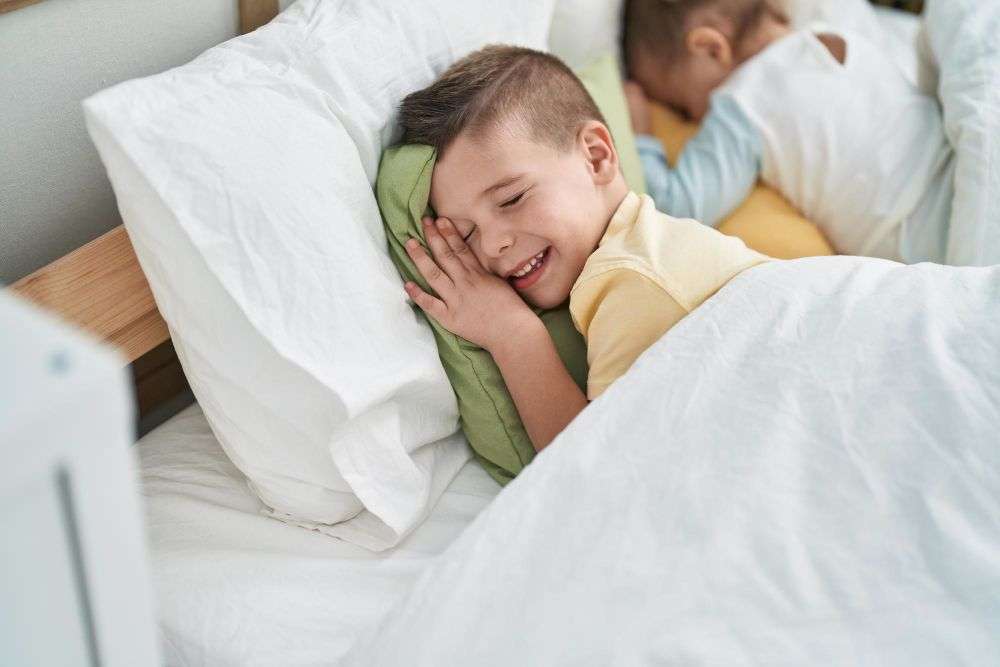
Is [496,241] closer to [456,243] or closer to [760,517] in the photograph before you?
[456,243]

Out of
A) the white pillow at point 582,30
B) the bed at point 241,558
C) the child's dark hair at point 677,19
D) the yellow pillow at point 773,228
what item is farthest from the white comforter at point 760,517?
the child's dark hair at point 677,19

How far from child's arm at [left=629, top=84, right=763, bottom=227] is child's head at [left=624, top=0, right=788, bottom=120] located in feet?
0.59

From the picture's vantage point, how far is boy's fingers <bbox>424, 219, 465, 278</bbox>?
3.48 feet

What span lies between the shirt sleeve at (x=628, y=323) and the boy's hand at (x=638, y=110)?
737mm

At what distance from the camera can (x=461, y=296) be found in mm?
1046

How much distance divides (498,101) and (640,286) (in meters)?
0.29

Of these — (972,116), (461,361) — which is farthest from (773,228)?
(461,361)

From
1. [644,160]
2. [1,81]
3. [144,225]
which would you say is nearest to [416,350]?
[144,225]

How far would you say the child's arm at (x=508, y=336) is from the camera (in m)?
1.03

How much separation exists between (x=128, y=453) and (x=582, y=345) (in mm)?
708

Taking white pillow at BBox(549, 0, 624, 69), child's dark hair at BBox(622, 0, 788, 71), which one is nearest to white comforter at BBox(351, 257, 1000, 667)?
white pillow at BBox(549, 0, 624, 69)

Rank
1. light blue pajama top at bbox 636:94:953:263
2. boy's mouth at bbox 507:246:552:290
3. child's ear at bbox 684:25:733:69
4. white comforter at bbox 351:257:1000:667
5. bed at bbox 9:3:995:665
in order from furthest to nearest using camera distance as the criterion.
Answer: child's ear at bbox 684:25:733:69
light blue pajama top at bbox 636:94:953:263
boy's mouth at bbox 507:246:552:290
bed at bbox 9:3:995:665
white comforter at bbox 351:257:1000:667

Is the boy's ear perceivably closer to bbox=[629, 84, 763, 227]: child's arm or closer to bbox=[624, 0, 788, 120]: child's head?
bbox=[629, 84, 763, 227]: child's arm

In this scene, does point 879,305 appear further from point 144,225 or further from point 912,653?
point 144,225
